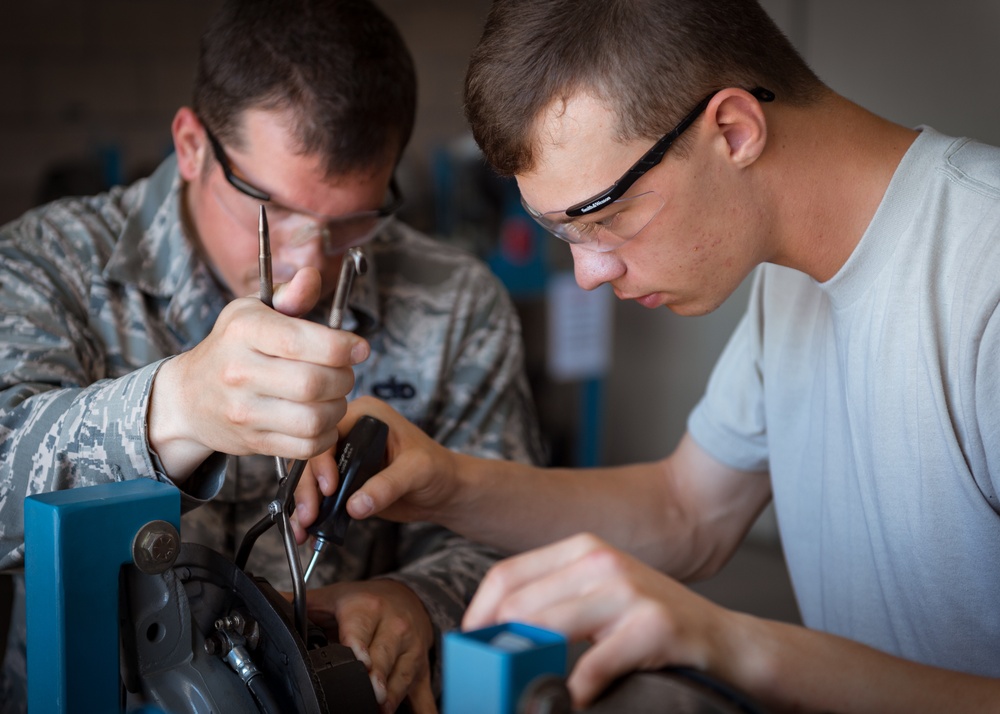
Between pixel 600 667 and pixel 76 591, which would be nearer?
pixel 600 667

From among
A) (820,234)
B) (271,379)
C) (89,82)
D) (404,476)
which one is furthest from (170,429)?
(89,82)

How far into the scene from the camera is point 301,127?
132cm

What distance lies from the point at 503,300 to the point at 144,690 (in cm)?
97

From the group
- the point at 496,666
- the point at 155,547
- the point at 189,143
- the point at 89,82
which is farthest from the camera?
the point at 89,82

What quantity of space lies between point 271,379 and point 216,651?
0.24 meters

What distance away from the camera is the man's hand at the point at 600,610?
669mm

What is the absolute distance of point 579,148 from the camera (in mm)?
1028

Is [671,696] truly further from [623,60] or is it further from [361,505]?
[623,60]

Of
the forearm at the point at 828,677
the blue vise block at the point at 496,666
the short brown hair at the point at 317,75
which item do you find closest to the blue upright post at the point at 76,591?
the blue vise block at the point at 496,666

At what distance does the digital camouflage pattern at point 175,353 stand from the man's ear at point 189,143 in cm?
5

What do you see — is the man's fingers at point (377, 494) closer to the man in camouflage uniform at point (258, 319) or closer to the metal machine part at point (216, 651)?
the man in camouflage uniform at point (258, 319)

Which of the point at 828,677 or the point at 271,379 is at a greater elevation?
the point at 271,379

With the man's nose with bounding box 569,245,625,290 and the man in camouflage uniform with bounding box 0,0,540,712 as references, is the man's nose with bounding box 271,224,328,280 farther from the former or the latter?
the man's nose with bounding box 569,245,625,290

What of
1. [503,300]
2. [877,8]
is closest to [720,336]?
[877,8]
